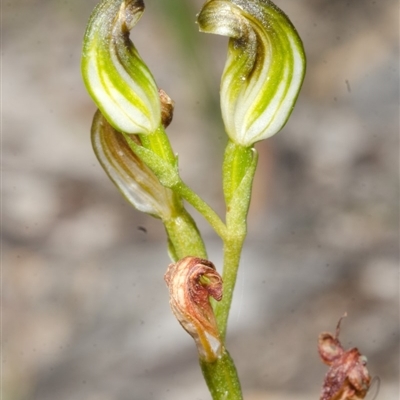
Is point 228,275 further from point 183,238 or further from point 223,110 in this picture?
point 223,110

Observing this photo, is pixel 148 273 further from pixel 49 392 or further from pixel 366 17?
pixel 366 17

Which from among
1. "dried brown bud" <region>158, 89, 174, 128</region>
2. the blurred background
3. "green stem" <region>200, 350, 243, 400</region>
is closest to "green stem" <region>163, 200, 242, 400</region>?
"green stem" <region>200, 350, 243, 400</region>

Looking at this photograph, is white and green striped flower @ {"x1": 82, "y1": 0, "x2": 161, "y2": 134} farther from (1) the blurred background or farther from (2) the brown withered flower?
(1) the blurred background

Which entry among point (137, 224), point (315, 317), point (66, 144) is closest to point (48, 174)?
point (66, 144)

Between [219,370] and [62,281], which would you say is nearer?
[219,370]

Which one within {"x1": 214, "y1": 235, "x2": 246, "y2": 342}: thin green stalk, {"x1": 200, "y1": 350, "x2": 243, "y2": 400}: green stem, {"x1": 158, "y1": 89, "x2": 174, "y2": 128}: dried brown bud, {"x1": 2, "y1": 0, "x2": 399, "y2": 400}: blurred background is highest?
{"x1": 158, "y1": 89, "x2": 174, "y2": 128}: dried brown bud

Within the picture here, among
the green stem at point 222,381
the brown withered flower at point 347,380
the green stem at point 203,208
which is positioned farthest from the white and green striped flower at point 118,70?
the brown withered flower at point 347,380

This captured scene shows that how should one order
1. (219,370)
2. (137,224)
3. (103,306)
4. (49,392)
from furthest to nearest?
(137,224) → (103,306) → (49,392) → (219,370)
